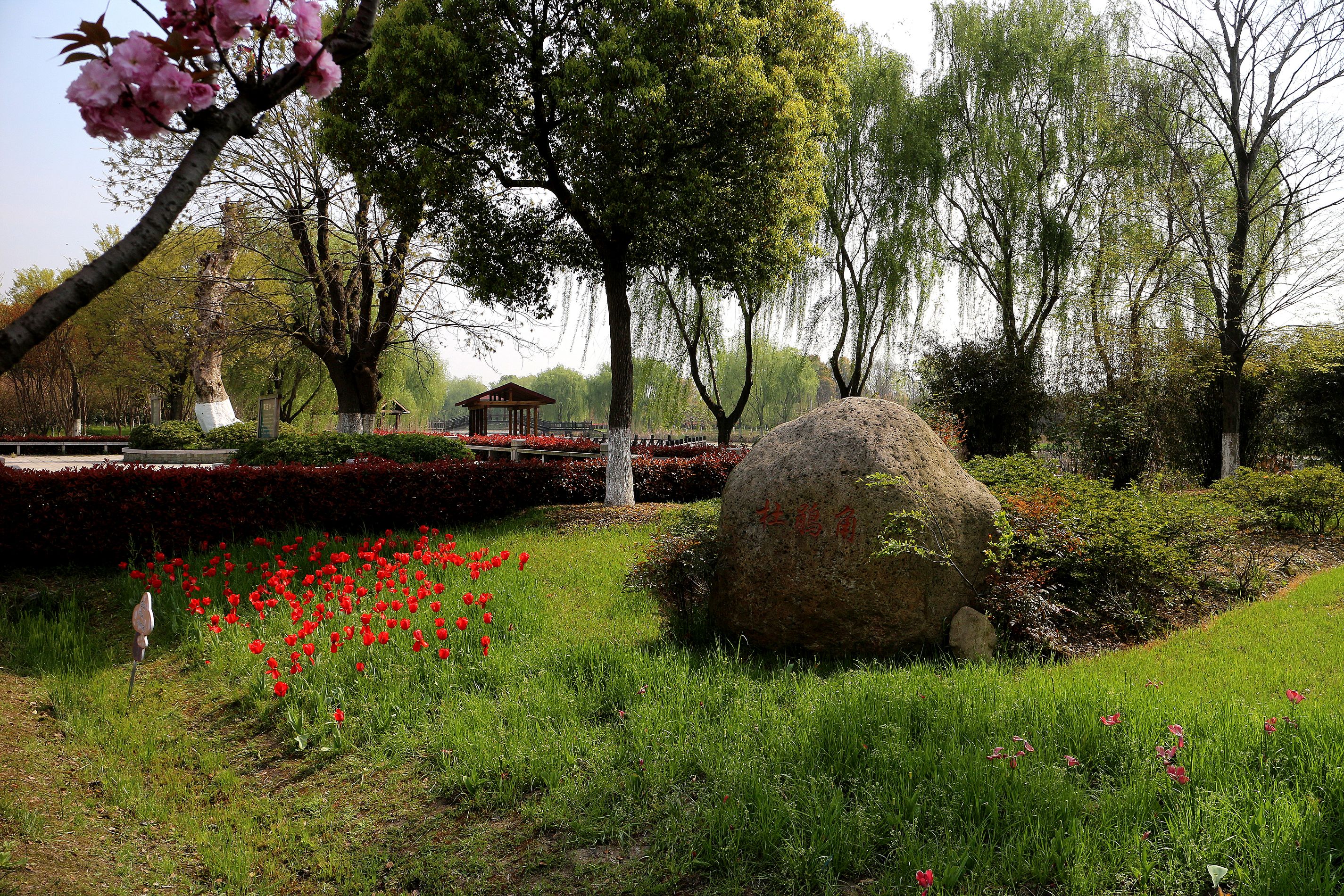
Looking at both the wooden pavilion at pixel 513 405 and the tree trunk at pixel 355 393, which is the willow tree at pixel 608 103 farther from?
the wooden pavilion at pixel 513 405

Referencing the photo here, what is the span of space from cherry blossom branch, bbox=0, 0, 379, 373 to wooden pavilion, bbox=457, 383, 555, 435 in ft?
64.1

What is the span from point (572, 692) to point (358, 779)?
1110 millimetres

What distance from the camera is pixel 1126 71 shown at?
1617 centimetres

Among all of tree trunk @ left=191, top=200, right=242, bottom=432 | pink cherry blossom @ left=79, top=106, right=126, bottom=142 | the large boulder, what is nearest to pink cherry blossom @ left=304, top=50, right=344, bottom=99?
pink cherry blossom @ left=79, top=106, right=126, bottom=142

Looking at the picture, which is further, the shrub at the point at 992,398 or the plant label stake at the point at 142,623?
the shrub at the point at 992,398

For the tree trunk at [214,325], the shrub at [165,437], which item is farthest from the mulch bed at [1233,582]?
the shrub at [165,437]

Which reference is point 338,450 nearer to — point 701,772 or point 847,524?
point 847,524

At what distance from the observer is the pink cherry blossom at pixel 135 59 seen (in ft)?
6.65

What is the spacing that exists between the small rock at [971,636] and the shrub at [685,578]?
160 centimetres

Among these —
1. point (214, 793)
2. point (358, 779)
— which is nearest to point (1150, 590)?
point (358, 779)

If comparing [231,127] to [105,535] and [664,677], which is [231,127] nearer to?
[664,677]

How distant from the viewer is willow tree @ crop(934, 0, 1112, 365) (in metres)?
17.1

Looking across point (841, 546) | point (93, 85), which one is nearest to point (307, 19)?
point (93, 85)

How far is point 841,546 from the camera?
4367 mm
